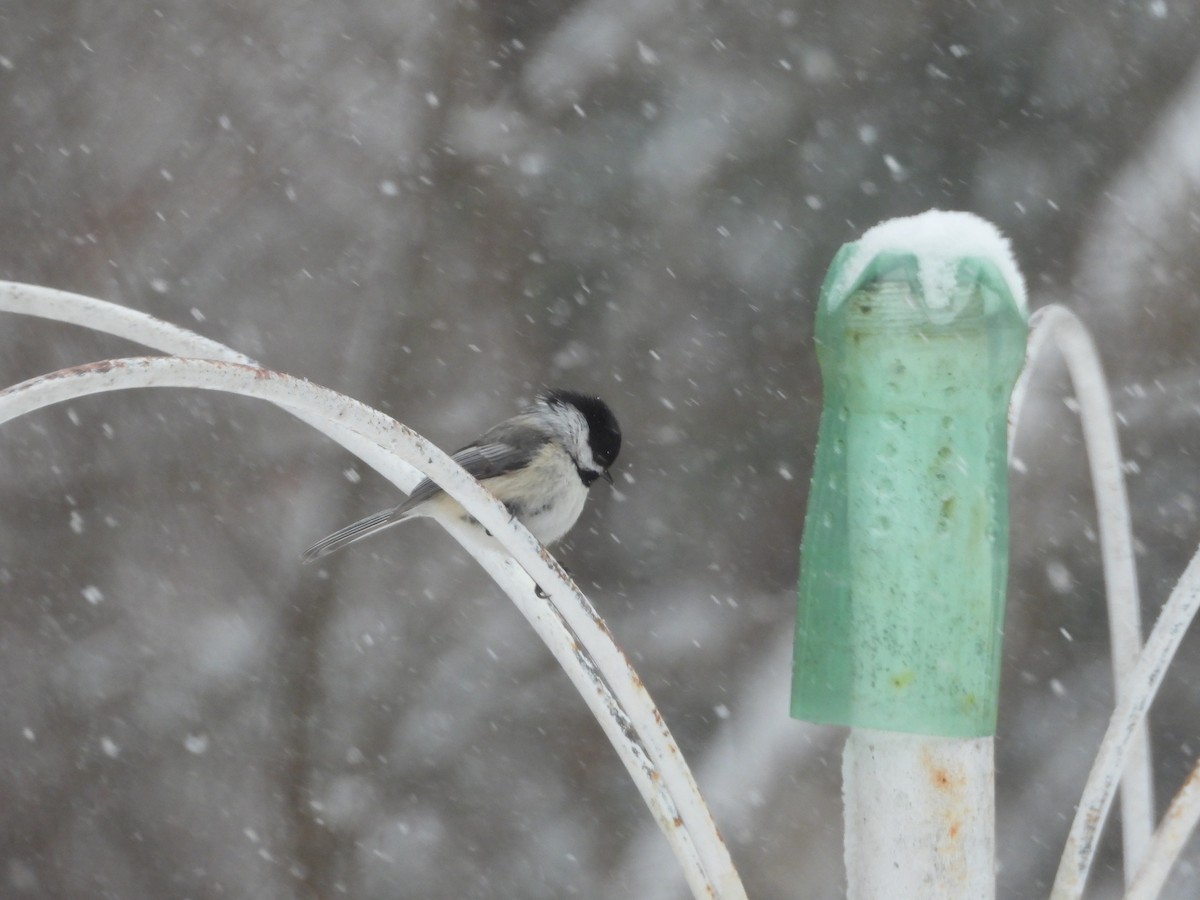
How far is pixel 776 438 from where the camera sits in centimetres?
387

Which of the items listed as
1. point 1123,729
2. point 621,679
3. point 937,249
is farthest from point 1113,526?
point 621,679

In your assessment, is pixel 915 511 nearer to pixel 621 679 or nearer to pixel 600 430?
pixel 621 679

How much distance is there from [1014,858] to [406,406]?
212 cm

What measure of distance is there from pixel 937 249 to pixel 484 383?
9.86 ft

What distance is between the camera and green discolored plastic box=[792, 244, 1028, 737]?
1.01 metres

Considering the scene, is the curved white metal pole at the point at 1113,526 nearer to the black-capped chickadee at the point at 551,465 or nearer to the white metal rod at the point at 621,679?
the white metal rod at the point at 621,679

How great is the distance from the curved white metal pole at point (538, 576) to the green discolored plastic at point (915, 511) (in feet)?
0.38

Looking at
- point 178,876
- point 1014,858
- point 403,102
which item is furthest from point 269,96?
point 1014,858

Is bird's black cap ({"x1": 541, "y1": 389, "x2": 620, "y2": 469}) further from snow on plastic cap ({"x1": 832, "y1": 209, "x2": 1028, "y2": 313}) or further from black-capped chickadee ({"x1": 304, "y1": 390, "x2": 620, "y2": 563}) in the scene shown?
snow on plastic cap ({"x1": 832, "y1": 209, "x2": 1028, "y2": 313})

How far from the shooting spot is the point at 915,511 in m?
1.02

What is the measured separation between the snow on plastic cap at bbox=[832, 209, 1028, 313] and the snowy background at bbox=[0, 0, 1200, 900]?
2.81m

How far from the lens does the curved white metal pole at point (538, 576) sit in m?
0.85

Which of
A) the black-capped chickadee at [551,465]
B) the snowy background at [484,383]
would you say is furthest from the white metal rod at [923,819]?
the snowy background at [484,383]

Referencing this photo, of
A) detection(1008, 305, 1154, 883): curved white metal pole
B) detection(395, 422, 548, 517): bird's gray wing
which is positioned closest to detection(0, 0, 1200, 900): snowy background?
detection(395, 422, 548, 517): bird's gray wing
